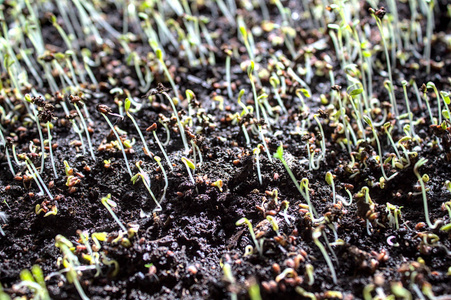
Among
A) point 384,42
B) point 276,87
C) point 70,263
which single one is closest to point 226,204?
point 70,263

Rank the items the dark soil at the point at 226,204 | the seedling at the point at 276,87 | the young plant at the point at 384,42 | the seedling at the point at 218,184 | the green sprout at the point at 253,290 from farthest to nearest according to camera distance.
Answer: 1. the seedling at the point at 276,87
2. the young plant at the point at 384,42
3. the seedling at the point at 218,184
4. the dark soil at the point at 226,204
5. the green sprout at the point at 253,290

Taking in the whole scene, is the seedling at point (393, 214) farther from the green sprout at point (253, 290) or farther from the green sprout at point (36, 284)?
the green sprout at point (36, 284)

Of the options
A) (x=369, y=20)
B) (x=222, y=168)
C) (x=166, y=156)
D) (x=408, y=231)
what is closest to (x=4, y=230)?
(x=166, y=156)

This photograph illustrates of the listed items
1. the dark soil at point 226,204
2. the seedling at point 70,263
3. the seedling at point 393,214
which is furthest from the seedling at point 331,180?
the seedling at point 70,263

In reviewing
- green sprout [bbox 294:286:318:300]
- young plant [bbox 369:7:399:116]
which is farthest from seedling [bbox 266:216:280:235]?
young plant [bbox 369:7:399:116]

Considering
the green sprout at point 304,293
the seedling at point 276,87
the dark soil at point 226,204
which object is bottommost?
the green sprout at point 304,293

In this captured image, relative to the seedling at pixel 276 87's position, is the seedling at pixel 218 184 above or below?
below

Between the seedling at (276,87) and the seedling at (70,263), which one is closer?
the seedling at (70,263)

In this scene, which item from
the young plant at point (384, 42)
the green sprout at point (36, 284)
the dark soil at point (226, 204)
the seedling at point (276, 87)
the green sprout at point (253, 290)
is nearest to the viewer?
the green sprout at point (253, 290)

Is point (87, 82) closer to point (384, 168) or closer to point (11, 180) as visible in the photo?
point (11, 180)

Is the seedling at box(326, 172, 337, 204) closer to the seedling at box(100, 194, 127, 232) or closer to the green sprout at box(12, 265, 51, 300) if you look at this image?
the seedling at box(100, 194, 127, 232)
